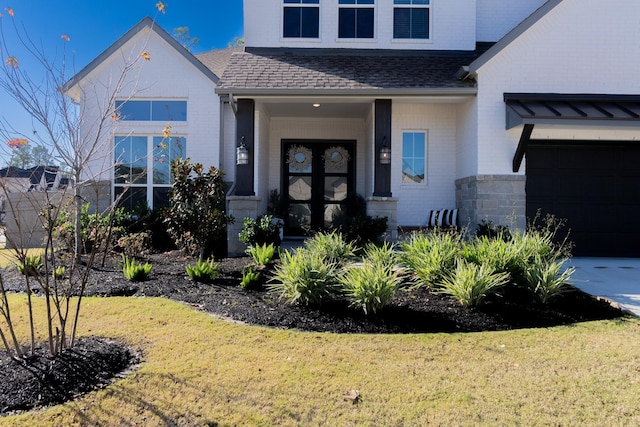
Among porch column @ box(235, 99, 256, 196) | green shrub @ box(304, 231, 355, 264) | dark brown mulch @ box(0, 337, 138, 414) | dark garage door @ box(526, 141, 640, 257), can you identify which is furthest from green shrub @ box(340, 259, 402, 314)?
dark garage door @ box(526, 141, 640, 257)

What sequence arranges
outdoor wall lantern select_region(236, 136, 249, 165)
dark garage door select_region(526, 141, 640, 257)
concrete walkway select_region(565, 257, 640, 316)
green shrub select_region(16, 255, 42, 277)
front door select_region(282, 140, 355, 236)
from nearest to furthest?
green shrub select_region(16, 255, 42, 277) → concrete walkway select_region(565, 257, 640, 316) → outdoor wall lantern select_region(236, 136, 249, 165) → dark garage door select_region(526, 141, 640, 257) → front door select_region(282, 140, 355, 236)

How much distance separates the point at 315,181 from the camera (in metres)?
11.6

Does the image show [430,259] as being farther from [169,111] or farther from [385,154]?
[169,111]

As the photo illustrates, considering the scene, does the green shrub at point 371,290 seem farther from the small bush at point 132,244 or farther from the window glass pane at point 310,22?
the window glass pane at point 310,22

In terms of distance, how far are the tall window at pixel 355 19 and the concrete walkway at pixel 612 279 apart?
7.65 meters

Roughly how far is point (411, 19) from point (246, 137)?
5.71 m

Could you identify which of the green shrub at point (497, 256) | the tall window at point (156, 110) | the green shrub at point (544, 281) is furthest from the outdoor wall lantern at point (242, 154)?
the green shrub at point (544, 281)

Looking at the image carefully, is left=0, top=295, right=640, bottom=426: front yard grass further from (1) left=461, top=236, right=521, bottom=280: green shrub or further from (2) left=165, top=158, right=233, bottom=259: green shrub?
(2) left=165, top=158, right=233, bottom=259: green shrub

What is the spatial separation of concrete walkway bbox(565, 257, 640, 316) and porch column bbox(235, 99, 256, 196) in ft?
21.4

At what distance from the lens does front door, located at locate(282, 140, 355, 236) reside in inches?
455

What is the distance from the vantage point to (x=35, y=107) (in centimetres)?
404

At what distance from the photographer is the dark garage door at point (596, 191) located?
9.08m

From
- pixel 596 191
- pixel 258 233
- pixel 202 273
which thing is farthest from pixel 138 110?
pixel 596 191

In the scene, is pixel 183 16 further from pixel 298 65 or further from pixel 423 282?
pixel 423 282
